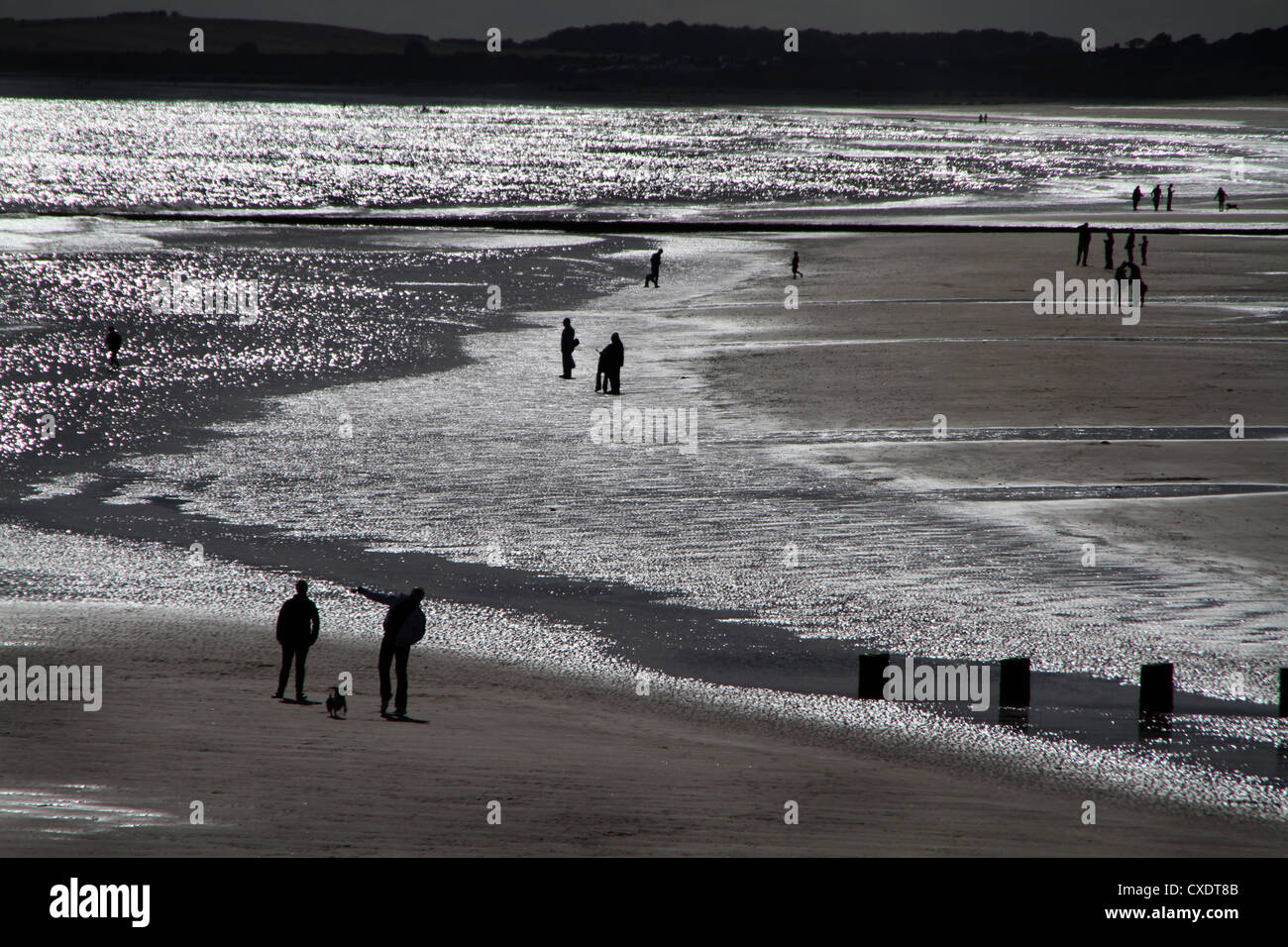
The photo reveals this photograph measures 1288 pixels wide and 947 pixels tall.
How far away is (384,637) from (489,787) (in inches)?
100

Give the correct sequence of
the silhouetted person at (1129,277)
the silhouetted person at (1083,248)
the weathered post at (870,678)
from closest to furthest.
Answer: the weathered post at (870,678) → the silhouetted person at (1129,277) → the silhouetted person at (1083,248)

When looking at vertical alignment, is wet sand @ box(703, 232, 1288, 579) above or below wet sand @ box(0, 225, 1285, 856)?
above

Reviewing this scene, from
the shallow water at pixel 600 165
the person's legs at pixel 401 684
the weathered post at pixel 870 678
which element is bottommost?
the weathered post at pixel 870 678

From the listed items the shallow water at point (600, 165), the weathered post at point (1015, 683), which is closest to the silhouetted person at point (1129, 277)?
the weathered post at point (1015, 683)

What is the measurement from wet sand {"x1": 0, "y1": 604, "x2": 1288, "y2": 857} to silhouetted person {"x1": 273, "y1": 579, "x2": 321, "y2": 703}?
30 cm

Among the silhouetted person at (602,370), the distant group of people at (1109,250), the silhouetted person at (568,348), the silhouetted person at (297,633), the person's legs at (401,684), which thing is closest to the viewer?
the person's legs at (401,684)

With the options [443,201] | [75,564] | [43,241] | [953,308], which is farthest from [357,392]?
[443,201]

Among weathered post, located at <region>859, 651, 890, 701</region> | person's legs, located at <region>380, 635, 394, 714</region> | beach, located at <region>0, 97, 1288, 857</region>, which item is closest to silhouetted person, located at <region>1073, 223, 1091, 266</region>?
beach, located at <region>0, 97, 1288, 857</region>

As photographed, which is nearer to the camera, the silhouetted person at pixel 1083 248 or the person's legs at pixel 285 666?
the person's legs at pixel 285 666

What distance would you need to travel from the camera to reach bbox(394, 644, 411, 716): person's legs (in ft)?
37.0

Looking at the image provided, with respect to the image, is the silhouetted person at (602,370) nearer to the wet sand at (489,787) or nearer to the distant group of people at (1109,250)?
the wet sand at (489,787)

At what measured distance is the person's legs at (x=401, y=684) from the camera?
444 inches

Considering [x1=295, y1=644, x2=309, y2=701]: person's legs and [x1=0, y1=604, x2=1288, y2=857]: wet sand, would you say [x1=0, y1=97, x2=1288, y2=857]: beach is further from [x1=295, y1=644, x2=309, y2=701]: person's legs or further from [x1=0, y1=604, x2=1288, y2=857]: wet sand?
[x1=295, y1=644, x2=309, y2=701]: person's legs

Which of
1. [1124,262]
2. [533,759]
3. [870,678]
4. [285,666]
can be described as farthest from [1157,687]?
[1124,262]
